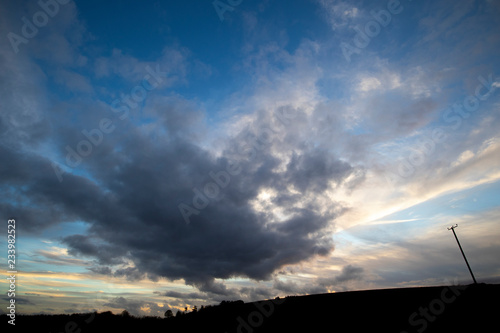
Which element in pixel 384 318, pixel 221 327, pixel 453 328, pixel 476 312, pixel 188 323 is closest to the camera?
pixel 453 328

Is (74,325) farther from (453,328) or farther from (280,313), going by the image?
(453,328)

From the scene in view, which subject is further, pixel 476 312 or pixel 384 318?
pixel 384 318

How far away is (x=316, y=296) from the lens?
1211 inches

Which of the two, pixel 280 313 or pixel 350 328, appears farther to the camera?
pixel 280 313

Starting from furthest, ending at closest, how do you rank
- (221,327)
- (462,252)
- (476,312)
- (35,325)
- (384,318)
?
(462,252), (35,325), (221,327), (384,318), (476,312)

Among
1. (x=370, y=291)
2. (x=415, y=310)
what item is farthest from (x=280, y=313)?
(x=415, y=310)

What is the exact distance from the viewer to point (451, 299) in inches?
795

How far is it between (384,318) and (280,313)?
505 inches

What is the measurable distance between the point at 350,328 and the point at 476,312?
9852mm

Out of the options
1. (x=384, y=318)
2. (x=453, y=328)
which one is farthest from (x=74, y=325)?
(x=453, y=328)

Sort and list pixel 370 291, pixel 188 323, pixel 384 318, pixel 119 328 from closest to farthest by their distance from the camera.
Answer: pixel 384 318, pixel 370 291, pixel 188 323, pixel 119 328

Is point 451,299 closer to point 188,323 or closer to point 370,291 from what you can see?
point 370,291

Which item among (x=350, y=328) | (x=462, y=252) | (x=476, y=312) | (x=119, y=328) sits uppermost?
(x=462, y=252)

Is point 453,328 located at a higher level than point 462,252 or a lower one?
lower
